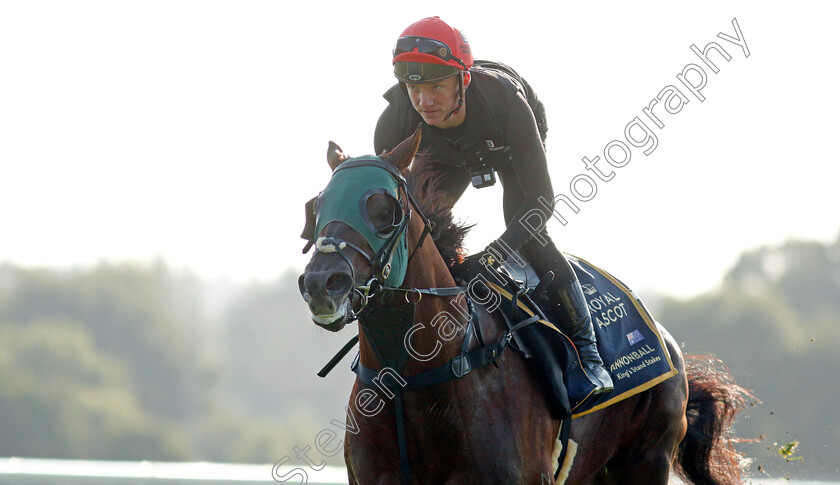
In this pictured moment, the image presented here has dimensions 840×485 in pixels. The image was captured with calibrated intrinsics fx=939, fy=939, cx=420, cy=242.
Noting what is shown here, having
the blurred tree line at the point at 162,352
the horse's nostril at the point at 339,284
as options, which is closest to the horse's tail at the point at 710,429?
the horse's nostril at the point at 339,284

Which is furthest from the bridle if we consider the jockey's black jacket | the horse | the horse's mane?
the jockey's black jacket

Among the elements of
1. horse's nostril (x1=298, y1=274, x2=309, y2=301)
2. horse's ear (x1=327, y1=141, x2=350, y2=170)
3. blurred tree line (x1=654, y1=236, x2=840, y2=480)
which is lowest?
blurred tree line (x1=654, y1=236, x2=840, y2=480)

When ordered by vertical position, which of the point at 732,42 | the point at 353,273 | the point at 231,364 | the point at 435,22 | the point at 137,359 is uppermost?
the point at 732,42

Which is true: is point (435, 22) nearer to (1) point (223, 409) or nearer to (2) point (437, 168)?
(2) point (437, 168)

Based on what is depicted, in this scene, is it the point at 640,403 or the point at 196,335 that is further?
the point at 196,335

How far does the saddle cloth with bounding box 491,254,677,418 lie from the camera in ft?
16.8

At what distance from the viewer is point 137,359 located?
1628 inches

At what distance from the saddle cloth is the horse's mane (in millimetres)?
387

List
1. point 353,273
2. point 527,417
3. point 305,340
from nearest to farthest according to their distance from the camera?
point 353,273 → point 527,417 → point 305,340

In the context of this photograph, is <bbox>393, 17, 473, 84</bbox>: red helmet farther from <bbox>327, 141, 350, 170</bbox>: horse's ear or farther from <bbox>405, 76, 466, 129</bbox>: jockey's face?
<bbox>327, 141, 350, 170</bbox>: horse's ear

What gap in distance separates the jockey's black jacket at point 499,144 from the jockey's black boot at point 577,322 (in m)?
0.15

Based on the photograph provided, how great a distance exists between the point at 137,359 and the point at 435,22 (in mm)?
39316

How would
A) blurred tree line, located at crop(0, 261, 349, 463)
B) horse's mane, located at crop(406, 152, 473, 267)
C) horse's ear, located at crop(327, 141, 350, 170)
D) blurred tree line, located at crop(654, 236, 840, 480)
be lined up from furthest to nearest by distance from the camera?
1. blurred tree line, located at crop(0, 261, 349, 463)
2. blurred tree line, located at crop(654, 236, 840, 480)
3. horse's mane, located at crop(406, 152, 473, 267)
4. horse's ear, located at crop(327, 141, 350, 170)

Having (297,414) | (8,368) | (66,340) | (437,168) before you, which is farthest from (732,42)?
(297,414)
